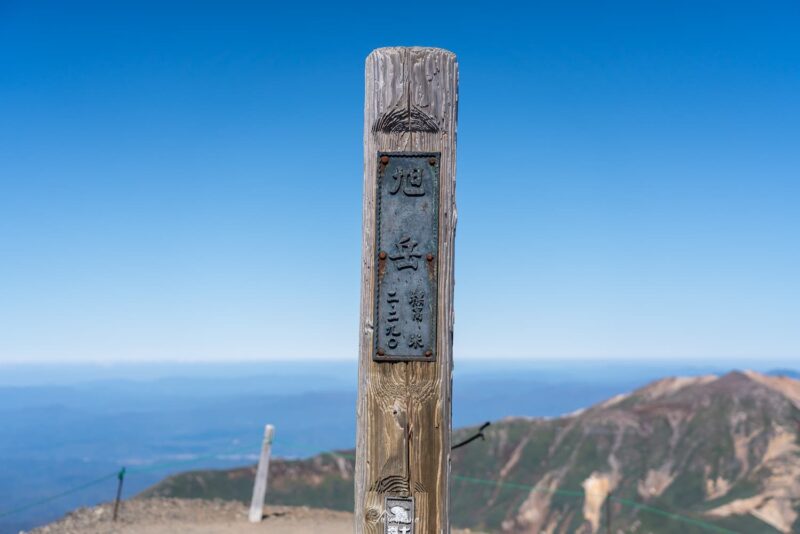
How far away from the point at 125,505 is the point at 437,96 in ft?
39.0

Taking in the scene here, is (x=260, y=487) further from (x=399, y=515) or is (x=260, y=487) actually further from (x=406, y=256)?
(x=406, y=256)

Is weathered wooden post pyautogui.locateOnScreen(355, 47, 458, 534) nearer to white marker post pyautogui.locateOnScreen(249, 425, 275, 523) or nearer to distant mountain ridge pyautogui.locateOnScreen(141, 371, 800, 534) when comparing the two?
white marker post pyautogui.locateOnScreen(249, 425, 275, 523)

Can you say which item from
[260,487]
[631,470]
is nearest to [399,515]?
[260,487]

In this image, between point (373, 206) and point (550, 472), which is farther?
point (550, 472)

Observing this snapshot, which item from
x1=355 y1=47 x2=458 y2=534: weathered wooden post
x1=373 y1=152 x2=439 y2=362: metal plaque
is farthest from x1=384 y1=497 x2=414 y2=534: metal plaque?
x1=373 y1=152 x2=439 y2=362: metal plaque

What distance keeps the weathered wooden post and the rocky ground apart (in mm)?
8932

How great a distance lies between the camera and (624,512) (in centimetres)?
1608

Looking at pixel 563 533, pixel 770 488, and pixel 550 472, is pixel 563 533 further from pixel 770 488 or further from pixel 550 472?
pixel 770 488

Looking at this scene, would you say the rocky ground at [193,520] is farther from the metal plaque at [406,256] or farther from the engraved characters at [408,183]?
the engraved characters at [408,183]

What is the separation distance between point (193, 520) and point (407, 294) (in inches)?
404

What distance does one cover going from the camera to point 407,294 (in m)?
3.98

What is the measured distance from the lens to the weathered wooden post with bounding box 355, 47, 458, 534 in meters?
3.93

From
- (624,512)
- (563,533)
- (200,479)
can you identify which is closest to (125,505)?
(200,479)

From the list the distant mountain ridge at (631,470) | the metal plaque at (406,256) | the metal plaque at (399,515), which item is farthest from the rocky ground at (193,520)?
the metal plaque at (406,256)
